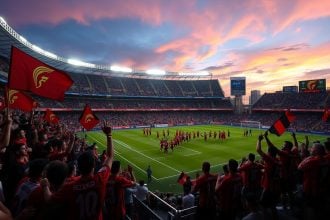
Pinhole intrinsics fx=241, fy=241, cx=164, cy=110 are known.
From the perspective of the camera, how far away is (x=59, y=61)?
192ft

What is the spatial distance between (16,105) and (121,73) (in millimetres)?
72844

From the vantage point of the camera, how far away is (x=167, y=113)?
82.2m

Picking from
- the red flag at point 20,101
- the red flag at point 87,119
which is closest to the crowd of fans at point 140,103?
the red flag at point 20,101

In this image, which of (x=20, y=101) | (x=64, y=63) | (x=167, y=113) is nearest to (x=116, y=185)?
(x=20, y=101)

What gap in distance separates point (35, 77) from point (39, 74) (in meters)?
0.17

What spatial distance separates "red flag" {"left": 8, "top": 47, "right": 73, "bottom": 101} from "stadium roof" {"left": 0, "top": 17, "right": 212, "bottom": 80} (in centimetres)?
3080

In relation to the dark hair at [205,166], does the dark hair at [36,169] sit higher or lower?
higher

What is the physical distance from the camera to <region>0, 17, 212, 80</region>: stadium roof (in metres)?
36.5

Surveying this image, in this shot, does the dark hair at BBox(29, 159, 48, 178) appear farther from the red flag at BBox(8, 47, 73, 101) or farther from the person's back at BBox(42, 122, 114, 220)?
the red flag at BBox(8, 47, 73, 101)

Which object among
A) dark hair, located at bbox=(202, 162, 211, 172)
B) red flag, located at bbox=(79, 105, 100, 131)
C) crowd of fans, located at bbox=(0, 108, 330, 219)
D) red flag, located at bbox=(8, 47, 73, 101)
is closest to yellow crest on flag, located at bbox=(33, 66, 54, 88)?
red flag, located at bbox=(8, 47, 73, 101)

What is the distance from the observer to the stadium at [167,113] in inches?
1126

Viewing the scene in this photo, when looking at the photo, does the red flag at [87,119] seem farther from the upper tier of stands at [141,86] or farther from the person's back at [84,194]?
the upper tier of stands at [141,86]

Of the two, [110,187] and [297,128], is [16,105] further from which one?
[297,128]

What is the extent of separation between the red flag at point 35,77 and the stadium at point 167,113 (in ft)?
27.7
